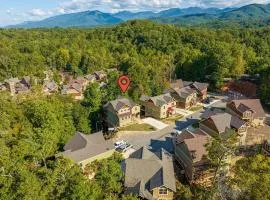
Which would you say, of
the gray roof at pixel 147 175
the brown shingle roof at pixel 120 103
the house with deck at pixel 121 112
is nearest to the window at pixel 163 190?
the gray roof at pixel 147 175

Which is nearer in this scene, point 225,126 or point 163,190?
point 163,190

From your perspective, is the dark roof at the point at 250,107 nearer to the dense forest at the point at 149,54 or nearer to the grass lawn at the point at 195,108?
the grass lawn at the point at 195,108

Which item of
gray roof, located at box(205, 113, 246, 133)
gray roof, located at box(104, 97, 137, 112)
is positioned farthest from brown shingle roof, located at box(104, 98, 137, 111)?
gray roof, located at box(205, 113, 246, 133)

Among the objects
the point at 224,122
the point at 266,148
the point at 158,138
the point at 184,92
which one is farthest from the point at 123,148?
the point at 184,92

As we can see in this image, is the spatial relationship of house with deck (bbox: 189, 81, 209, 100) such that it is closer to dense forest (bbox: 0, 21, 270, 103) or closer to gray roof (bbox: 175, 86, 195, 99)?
gray roof (bbox: 175, 86, 195, 99)

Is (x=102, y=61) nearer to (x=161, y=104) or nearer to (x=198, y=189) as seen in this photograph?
(x=161, y=104)

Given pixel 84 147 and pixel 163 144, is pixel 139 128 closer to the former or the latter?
pixel 163 144
